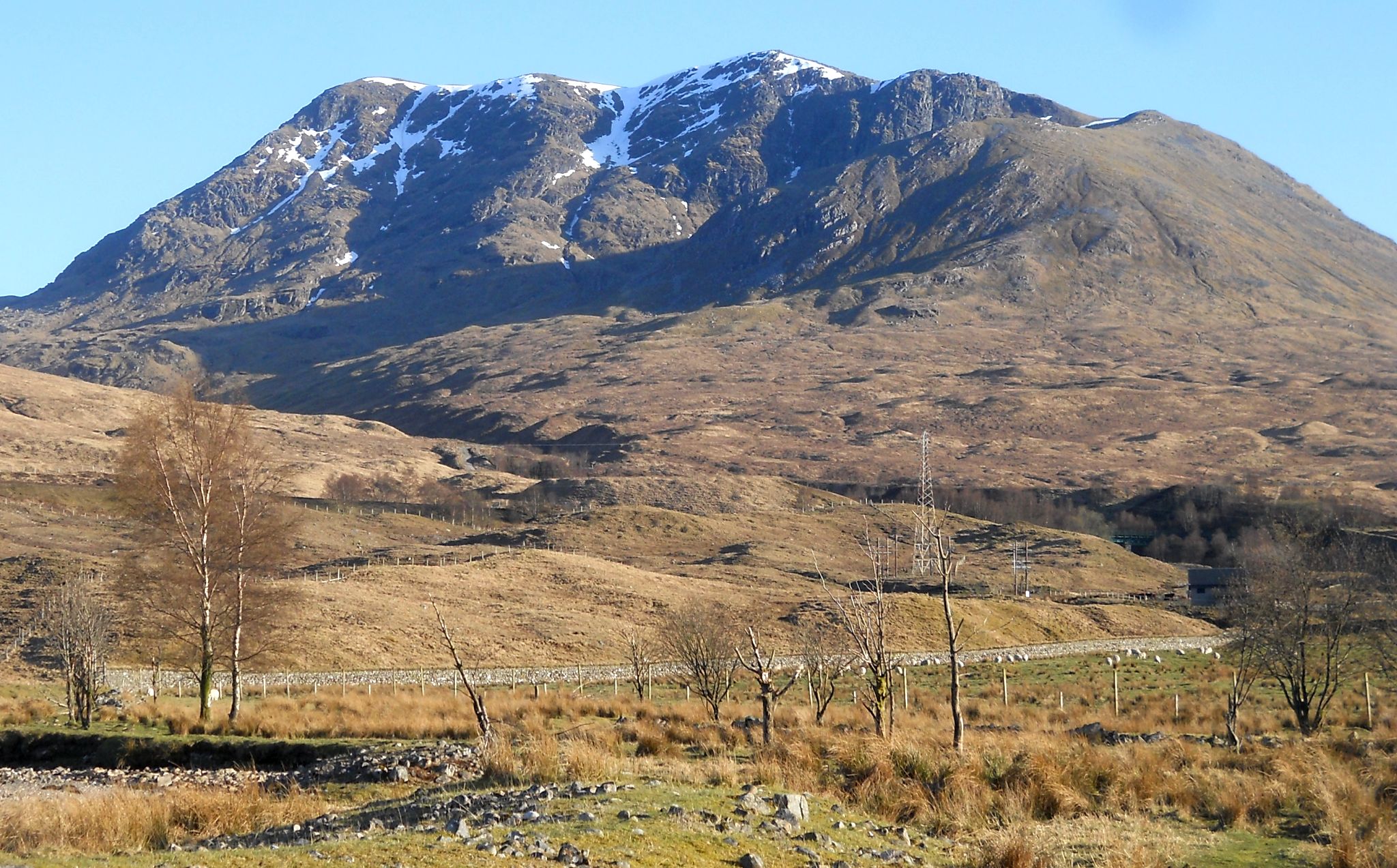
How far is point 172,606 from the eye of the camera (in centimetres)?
2958

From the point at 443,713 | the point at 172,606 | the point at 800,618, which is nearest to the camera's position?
the point at 443,713

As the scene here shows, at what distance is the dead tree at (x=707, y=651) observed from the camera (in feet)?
99.7

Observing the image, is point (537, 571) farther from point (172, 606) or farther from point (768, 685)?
point (768, 685)

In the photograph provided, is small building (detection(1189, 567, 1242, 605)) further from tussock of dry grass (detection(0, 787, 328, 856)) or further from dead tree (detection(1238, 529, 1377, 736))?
tussock of dry grass (detection(0, 787, 328, 856))

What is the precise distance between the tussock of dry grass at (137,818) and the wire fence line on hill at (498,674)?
2114 cm

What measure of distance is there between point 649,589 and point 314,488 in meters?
77.6

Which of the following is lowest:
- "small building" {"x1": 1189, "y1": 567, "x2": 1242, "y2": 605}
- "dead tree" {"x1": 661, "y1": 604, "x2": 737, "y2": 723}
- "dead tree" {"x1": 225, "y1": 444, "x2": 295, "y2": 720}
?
"small building" {"x1": 1189, "y1": 567, "x2": 1242, "y2": 605}

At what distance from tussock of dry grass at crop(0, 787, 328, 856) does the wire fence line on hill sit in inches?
832

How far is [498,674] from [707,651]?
57.0 ft

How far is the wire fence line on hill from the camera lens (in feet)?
136

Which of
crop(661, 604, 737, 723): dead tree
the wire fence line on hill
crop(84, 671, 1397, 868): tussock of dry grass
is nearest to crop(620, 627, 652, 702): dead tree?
the wire fence line on hill

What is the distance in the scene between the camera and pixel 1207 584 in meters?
89.3

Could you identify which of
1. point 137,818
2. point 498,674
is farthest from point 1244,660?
point 137,818

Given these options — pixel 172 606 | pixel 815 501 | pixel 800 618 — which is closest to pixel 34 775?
pixel 172 606
